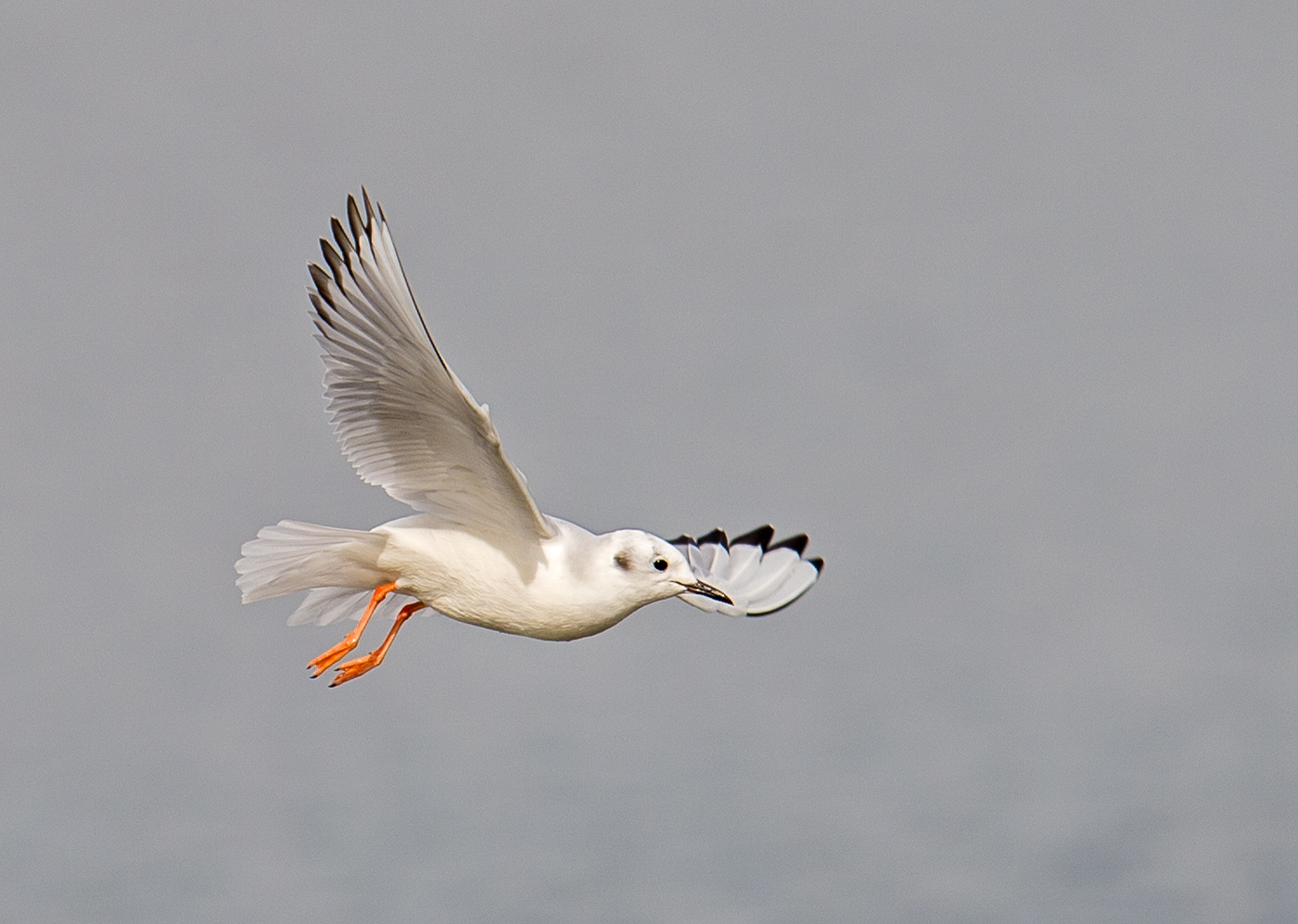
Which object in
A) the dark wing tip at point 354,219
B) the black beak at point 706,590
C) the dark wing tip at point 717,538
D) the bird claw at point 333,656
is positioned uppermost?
the dark wing tip at point 717,538

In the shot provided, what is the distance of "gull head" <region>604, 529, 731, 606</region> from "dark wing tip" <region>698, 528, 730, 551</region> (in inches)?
98.6

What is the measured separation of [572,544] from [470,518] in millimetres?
399

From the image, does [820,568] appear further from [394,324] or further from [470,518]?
[394,324]

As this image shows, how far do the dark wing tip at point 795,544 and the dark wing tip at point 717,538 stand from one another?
251 mm

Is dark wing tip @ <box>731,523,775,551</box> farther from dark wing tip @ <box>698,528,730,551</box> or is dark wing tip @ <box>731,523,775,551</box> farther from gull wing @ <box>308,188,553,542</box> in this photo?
gull wing @ <box>308,188,553,542</box>

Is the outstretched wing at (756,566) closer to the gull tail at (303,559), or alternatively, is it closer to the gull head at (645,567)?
the gull head at (645,567)

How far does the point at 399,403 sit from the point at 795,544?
3.13m

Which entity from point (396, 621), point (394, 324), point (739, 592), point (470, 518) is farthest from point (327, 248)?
point (739, 592)

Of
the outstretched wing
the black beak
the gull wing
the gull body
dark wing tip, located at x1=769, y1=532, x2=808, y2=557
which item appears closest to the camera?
the gull wing

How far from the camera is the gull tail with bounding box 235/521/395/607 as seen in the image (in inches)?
301

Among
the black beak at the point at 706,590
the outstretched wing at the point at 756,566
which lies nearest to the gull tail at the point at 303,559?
the black beak at the point at 706,590

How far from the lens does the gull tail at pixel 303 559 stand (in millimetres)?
7648

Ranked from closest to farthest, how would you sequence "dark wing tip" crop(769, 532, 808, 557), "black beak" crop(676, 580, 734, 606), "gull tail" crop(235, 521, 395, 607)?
"black beak" crop(676, 580, 734, 606) < "gull tail" crop(235, 521, 395, 607) < "dark wing tip" crop(769, 532, 808, 557)

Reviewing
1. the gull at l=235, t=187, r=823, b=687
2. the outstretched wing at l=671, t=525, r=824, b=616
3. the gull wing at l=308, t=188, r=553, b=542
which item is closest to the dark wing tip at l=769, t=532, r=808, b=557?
the outstretched wing at l=671, t=525, r=824, b=616
